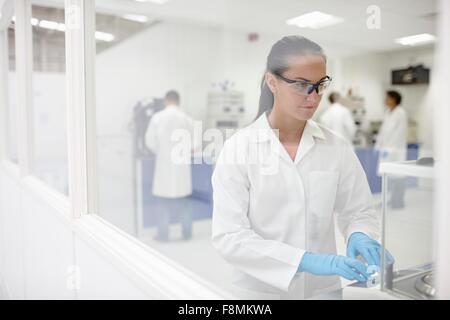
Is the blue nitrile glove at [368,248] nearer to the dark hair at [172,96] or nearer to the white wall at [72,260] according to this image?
the white wall at [72,260]

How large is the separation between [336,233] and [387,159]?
0.20 m

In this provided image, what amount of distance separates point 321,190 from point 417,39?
372mm

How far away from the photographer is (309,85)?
0.84 metres

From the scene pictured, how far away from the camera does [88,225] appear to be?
4.58 feet

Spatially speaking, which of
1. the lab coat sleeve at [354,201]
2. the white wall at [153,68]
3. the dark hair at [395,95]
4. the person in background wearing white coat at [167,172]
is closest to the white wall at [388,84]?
the dark hair at [395,95]

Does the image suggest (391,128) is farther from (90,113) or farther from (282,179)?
(90,113)

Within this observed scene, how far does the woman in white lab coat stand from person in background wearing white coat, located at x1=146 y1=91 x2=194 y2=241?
249cm

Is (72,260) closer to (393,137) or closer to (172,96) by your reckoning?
(393,137)

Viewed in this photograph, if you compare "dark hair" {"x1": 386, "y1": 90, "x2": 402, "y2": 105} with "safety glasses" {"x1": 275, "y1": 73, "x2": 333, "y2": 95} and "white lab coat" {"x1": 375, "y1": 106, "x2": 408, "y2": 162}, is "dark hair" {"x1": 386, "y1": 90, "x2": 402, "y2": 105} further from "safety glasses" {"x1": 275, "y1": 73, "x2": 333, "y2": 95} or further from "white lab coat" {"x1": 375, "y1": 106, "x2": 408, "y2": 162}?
"safety glasses" {"x1": 275, "y1": 73, "x2": 333, "y2": 95}

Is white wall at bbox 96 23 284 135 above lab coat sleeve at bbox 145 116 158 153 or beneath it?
above

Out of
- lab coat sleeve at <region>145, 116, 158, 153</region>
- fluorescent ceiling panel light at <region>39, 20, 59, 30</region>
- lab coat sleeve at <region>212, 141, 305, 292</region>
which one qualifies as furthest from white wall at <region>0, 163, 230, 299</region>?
lab coat sleeve at <region>145, 116, 158, 153</region>

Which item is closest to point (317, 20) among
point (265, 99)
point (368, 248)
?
point (265, 99)

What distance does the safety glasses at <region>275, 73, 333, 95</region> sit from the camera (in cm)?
83
